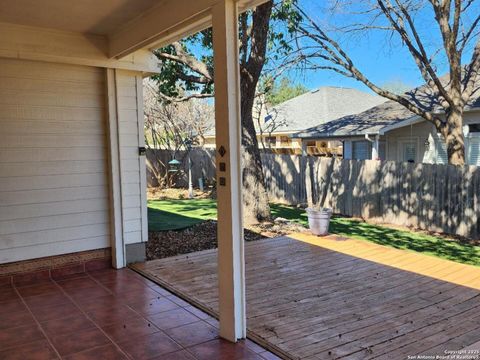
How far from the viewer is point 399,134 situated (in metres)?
11.2

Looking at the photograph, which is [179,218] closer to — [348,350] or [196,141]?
[348,350]

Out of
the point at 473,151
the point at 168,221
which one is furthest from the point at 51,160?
the point at 473,151

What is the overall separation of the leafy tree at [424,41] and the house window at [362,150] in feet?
8.31

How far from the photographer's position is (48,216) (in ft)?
13.5

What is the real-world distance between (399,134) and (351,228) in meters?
5.11

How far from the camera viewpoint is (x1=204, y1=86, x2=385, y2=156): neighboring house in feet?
52.4

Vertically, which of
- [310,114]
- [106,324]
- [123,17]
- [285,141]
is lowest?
[106,324]

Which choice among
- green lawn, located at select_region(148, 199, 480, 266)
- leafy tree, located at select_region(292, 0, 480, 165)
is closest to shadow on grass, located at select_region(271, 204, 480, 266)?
green lawn, located at select_region(148, 199, 480, 266)

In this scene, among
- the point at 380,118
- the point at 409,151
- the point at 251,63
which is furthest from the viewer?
the point at 380,118

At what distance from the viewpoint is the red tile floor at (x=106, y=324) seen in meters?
2.63

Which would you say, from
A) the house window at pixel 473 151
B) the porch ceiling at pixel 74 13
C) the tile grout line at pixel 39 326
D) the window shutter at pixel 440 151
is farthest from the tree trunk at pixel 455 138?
the tile grout line at pixel 39 326

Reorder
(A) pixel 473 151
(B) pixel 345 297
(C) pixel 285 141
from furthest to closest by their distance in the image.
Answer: (C) pixel 285 141
(A) pixel 473 151
(B) pixel 345 297

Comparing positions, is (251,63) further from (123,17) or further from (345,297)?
(345,297)

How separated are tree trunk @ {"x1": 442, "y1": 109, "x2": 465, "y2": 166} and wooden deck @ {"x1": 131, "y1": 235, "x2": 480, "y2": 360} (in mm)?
3729
